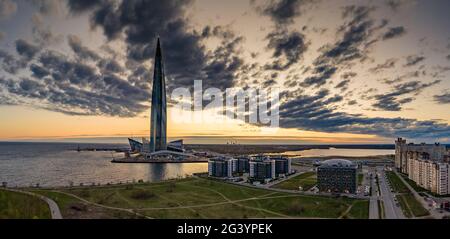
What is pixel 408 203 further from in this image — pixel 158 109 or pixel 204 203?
pixel 158 109

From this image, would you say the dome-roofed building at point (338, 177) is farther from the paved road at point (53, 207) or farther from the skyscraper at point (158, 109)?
the skyscraper at point (158, 109)


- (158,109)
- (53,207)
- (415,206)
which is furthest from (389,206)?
(158,109)

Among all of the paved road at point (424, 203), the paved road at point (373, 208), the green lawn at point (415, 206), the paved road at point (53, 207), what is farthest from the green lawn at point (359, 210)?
the paved road at point (53, 207)

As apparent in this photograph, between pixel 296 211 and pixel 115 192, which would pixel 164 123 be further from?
pixel 296 211
